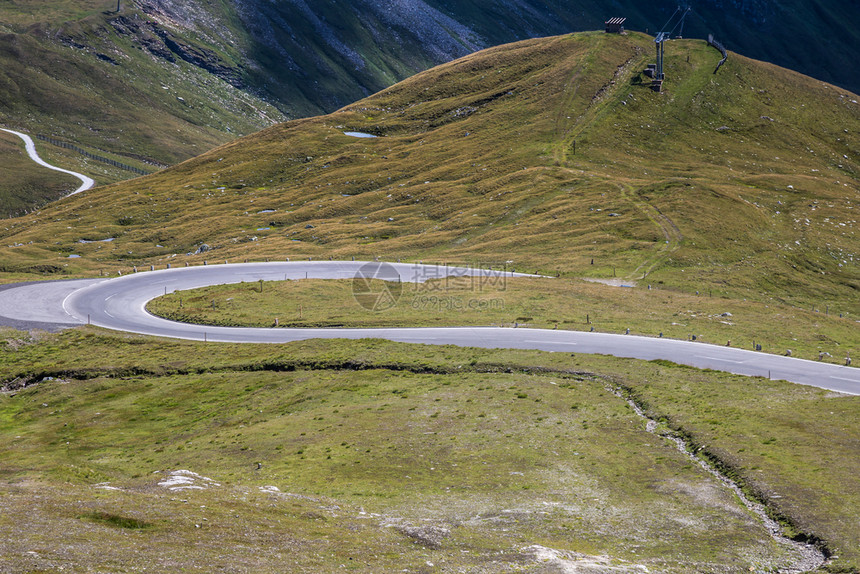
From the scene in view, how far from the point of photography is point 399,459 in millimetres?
38125

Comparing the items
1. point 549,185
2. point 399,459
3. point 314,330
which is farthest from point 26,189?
point 399,459

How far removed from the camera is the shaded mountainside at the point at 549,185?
3757 inches

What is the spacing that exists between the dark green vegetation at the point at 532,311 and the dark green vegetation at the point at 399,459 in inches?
421

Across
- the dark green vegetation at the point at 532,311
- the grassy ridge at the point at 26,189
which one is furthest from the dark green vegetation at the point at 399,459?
the grassy ridge at the point at 26,189

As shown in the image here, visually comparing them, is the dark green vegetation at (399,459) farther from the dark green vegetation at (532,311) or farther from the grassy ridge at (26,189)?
the grassy ridge at (26,189)

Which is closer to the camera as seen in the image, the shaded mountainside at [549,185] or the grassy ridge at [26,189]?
the shaded mountainside at [549,185]

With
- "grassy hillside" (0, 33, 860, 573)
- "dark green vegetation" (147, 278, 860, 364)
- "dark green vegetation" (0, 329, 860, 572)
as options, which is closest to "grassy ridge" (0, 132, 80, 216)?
"grassy hillside" (0, 33, 860, 573)

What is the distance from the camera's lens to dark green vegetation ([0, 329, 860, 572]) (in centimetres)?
2647

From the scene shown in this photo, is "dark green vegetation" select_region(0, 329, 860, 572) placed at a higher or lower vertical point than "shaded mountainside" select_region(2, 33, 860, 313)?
lower

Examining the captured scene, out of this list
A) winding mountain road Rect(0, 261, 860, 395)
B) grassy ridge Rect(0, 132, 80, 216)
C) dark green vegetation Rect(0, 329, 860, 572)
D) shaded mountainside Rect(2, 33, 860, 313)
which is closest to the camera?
dark green vegetation Rect(0, 329, 860, 572)

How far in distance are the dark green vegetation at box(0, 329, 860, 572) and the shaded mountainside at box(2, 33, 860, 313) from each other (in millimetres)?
41615

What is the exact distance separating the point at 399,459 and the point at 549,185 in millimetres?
86934

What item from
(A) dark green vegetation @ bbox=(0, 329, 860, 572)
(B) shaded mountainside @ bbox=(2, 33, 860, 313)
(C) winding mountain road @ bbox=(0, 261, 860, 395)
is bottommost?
(A) dark green vegetation @ bbox=(0, 329, 860, 572)

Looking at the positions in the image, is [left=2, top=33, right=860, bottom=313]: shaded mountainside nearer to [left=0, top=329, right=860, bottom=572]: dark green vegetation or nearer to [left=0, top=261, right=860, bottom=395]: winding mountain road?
[left=0, top=261, right=860, bottom=395]: winding mountain road
